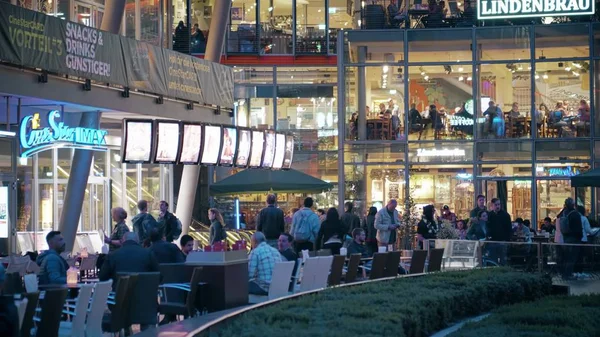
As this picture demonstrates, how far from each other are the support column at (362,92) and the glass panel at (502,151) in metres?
3.41

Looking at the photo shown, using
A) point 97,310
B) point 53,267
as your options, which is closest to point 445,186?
point 53,267

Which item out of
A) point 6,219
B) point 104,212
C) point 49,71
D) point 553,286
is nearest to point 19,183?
point 6,219

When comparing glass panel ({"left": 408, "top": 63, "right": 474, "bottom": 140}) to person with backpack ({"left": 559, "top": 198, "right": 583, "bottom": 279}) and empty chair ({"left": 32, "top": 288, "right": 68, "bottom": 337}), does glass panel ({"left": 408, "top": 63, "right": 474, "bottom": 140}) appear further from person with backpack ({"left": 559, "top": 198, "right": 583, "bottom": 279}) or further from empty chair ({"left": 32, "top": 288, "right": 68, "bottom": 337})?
empty chair ({"left": 32, "top": 288, "right": 68, "bottom": 337})

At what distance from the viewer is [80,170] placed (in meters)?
24.1

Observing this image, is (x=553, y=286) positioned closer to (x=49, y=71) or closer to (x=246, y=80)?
(x=49, y=71)

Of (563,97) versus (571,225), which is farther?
(563,97)

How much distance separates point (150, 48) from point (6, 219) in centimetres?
457

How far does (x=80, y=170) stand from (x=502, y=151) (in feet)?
48.2

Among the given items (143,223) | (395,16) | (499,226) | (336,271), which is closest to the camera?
(336,271)

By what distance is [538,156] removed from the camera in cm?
3462

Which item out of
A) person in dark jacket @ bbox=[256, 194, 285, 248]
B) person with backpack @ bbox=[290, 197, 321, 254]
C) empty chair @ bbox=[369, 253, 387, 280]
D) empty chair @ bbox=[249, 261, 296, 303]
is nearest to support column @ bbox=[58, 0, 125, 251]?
person in dark jacket @ bbox=[256, 194, 285, 248]

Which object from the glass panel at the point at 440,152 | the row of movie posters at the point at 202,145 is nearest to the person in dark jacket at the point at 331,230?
the row of movie posters at the point at 202,145

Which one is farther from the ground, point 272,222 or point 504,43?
point 504,43

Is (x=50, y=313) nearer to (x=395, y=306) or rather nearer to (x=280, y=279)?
(x=395, y=306)
